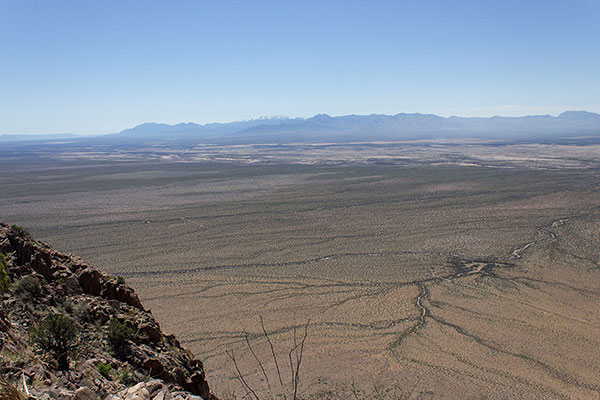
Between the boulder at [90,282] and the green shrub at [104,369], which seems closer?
the green shrub at [104,369]

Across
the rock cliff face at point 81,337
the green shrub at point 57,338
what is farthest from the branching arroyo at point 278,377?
the green shrub at point 57,338

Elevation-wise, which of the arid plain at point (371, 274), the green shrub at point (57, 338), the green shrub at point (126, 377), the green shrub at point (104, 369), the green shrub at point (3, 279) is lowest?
the arid plain at point (371, 274)

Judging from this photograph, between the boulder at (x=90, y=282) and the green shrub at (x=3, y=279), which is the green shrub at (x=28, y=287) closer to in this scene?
the green shrub at (x=3, y=279)

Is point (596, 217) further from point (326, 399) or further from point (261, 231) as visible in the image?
point (326, 399)

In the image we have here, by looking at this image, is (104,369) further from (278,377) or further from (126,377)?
(278,377)

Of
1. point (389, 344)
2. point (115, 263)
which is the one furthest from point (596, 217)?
point (115, 263)

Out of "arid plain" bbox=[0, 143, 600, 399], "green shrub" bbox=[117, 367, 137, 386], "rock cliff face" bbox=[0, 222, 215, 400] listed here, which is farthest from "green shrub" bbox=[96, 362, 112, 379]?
"arid plain" bbox=[0, 143, 600, 399]

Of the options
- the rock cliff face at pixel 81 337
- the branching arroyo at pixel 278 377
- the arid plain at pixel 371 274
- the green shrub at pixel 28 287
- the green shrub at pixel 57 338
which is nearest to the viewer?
A: the branching arroyo at pixel 278 377
